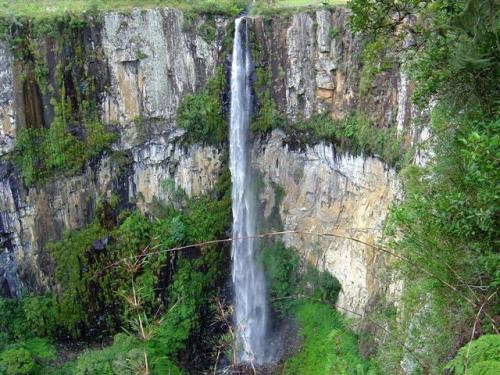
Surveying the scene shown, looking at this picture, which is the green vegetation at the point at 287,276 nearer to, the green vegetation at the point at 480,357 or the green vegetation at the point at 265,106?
the green vegetation at the point at 265,106

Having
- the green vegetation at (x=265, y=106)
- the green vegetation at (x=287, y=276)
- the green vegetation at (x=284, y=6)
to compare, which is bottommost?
the green vegetation at (x=287, y=276)

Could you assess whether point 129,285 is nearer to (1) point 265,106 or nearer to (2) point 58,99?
(2) point 58,99

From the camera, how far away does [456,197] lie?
401cm

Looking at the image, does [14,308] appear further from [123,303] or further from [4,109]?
[4,109]

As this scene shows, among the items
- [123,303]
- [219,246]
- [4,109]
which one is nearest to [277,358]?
[219,246]

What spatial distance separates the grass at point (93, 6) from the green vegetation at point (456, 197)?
9.56 metres

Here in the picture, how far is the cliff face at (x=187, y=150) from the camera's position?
12.5m

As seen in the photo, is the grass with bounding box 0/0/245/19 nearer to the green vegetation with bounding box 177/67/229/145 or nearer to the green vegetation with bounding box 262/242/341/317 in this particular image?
the green vegetation with bounding box 177/67/229/145

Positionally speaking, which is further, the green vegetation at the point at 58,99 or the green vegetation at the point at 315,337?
the green vegetation at the point at 315,337

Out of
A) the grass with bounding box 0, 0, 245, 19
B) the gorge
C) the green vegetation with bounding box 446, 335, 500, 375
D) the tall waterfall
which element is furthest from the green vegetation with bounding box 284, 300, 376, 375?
the green vegetation with bounding box 446, 335, 500, 375

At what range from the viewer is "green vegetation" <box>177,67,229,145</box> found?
14141 mm

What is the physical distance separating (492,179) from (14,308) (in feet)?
44.7

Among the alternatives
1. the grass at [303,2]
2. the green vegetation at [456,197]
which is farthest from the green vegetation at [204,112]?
the green vegetation at [456,197]

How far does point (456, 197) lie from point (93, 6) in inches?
464
